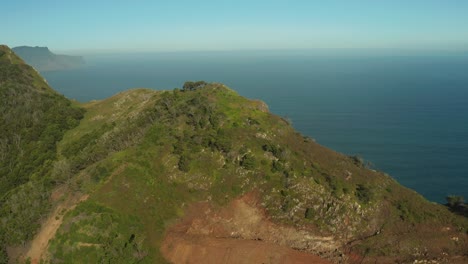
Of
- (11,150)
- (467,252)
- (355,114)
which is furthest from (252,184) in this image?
(355,114)

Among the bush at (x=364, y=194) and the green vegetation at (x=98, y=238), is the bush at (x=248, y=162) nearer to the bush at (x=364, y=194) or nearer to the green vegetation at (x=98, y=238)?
the bush at (x=364, y=194)

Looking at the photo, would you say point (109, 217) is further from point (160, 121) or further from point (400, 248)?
point (400, 248)

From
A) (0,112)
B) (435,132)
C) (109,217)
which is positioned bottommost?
(435,132)

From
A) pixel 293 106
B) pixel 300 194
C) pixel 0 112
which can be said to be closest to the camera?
pixel 300 194

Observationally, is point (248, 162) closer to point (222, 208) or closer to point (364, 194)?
point (222, 208)

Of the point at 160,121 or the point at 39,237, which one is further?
the point at 160,121

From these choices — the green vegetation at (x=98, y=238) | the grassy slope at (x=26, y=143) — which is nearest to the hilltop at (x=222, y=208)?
the green vegetation at (x=98, y=238)
